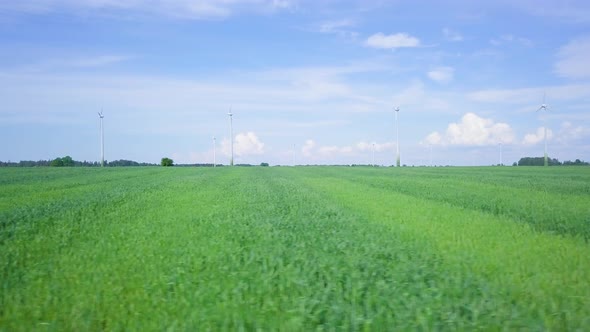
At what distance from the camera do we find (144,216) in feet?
51.2

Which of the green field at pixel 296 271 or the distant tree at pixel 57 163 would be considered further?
the distant tree at pixel 57 163

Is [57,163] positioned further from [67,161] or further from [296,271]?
[296,271]

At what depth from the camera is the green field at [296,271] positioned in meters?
5.90

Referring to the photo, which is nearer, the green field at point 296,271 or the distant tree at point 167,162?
the green field at point 296,271

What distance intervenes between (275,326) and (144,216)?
10803mm

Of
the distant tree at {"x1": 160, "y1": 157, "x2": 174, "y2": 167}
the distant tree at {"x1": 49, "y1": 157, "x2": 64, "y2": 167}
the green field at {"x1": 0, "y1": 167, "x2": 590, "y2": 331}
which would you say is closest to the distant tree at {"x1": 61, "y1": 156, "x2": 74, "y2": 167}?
the distant tree at {"x1": 49, "y1": 157, "x2": 64, "y2": 167}

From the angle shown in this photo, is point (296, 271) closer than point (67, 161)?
Yes

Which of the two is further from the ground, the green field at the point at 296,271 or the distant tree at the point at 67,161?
the distant tree at the point at 67,161

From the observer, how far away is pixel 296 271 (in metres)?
7.70

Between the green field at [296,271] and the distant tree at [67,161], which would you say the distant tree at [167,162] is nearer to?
the distant tree at [67,161]

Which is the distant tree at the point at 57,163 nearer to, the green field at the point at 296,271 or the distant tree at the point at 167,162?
the distant tree at the point at 167,162

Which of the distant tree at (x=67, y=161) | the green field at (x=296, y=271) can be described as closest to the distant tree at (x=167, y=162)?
the distant tree at (x=67, y=161)

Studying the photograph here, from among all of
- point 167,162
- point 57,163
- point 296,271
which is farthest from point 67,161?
point 296,271

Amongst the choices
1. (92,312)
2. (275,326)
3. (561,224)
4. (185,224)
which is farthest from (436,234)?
(92,312)
